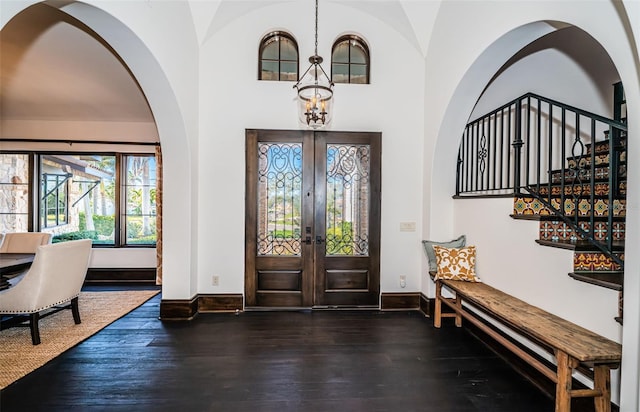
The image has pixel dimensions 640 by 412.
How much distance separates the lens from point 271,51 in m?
4.32

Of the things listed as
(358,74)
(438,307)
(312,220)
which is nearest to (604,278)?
(438,307)

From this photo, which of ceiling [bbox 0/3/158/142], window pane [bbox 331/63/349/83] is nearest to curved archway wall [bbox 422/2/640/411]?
window pane [bbox 331/63/349/83]

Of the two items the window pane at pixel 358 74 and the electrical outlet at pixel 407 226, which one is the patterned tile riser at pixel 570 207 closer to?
the electrical outlet at pixel 407 226

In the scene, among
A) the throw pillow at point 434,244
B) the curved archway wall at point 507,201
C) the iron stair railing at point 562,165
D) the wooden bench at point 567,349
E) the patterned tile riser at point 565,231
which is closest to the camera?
the curved archway wall at point 507,201

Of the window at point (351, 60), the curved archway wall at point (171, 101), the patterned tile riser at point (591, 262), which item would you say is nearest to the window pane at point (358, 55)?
the window at point (351, 60)

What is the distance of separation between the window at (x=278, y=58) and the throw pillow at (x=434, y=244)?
2.84m

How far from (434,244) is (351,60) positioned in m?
2.75

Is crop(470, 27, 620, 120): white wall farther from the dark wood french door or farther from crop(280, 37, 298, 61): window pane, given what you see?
crop(280, 37, 298, 61): window pane

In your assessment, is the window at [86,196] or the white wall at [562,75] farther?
the window at [86,196]

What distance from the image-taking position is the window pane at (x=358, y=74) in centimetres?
438

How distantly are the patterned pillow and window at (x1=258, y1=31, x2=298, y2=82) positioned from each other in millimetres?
3007

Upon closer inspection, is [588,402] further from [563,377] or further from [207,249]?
[207,249]

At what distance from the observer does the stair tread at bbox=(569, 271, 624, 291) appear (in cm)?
195

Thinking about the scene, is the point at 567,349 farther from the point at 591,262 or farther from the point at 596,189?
the point at 596,189
